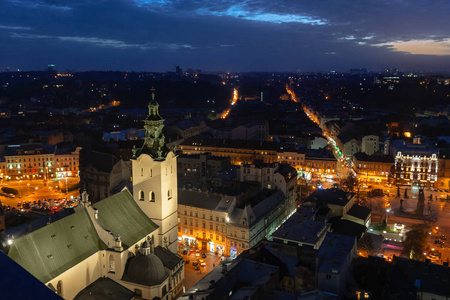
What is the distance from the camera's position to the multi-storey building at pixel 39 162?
78.9m

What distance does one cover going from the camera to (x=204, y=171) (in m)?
74.2

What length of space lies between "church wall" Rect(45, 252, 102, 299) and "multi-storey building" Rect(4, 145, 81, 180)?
182 ft

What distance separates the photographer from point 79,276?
1139 inches

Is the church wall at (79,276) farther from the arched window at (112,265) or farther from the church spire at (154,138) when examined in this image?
the church spire at (154,138)

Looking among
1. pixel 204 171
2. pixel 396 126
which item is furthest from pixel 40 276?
pixel 396 126

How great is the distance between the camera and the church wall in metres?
27.4

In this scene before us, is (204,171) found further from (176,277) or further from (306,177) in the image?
(176,277)

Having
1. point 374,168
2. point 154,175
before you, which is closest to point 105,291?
point 154,175

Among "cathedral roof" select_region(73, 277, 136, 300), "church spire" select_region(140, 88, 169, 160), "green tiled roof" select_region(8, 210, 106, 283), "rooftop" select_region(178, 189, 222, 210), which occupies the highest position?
"church spire" select_region(140, 88, 169, 160)

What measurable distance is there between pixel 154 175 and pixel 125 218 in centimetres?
483

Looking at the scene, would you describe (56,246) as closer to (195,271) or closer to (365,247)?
(195,271)

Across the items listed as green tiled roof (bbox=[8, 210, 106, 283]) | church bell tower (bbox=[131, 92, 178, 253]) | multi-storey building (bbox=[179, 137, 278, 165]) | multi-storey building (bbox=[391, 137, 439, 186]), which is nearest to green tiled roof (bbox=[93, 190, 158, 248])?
church bell tower (bbox=[131, 92, 178, 253])

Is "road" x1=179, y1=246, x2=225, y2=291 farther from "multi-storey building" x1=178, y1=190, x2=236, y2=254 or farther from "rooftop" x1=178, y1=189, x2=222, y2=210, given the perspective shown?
"rooftop" x1=178, y1=189, x2=222, y2=210

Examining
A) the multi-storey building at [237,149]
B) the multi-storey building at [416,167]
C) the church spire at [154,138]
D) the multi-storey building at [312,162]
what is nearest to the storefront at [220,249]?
the church spire at [154,138]
